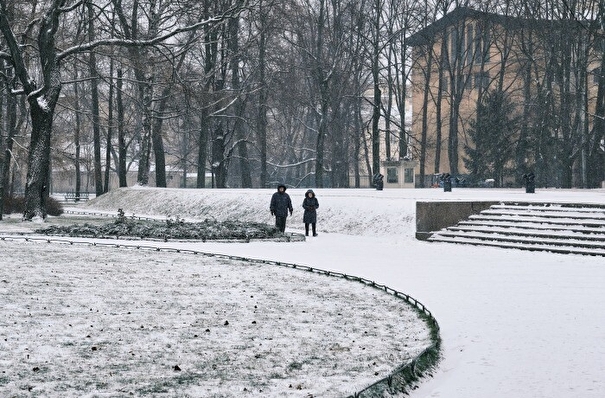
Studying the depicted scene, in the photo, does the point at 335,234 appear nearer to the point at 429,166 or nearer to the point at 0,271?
the point at 0,271

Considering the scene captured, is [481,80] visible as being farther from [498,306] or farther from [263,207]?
[498,306]

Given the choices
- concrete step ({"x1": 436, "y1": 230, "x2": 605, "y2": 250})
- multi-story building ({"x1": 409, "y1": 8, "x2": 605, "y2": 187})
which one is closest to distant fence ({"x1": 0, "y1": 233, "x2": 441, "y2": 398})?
concrete step ({"x1": 436, "y1": 230, "x2": 605, "y2": 250})

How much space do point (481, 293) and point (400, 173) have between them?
108 feet

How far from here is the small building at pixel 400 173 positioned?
46.5 meters

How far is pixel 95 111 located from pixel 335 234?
25.8m

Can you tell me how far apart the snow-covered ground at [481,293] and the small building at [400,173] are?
1394cm

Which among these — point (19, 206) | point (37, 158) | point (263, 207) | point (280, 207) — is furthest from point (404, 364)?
point (19, 206)

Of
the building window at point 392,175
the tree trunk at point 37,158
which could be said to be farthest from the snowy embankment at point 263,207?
the building window at point 392,175

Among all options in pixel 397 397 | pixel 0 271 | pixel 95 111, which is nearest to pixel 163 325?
pixel 397 397

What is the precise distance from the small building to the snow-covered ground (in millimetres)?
13942

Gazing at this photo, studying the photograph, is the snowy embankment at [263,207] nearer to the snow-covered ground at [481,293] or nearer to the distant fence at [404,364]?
the snow-covered ground at [481,293]

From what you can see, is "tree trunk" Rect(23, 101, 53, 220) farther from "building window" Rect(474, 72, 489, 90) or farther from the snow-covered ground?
"building window" Rect(474, 72, 489, 90)

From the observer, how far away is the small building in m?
46.5

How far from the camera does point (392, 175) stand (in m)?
47.2
